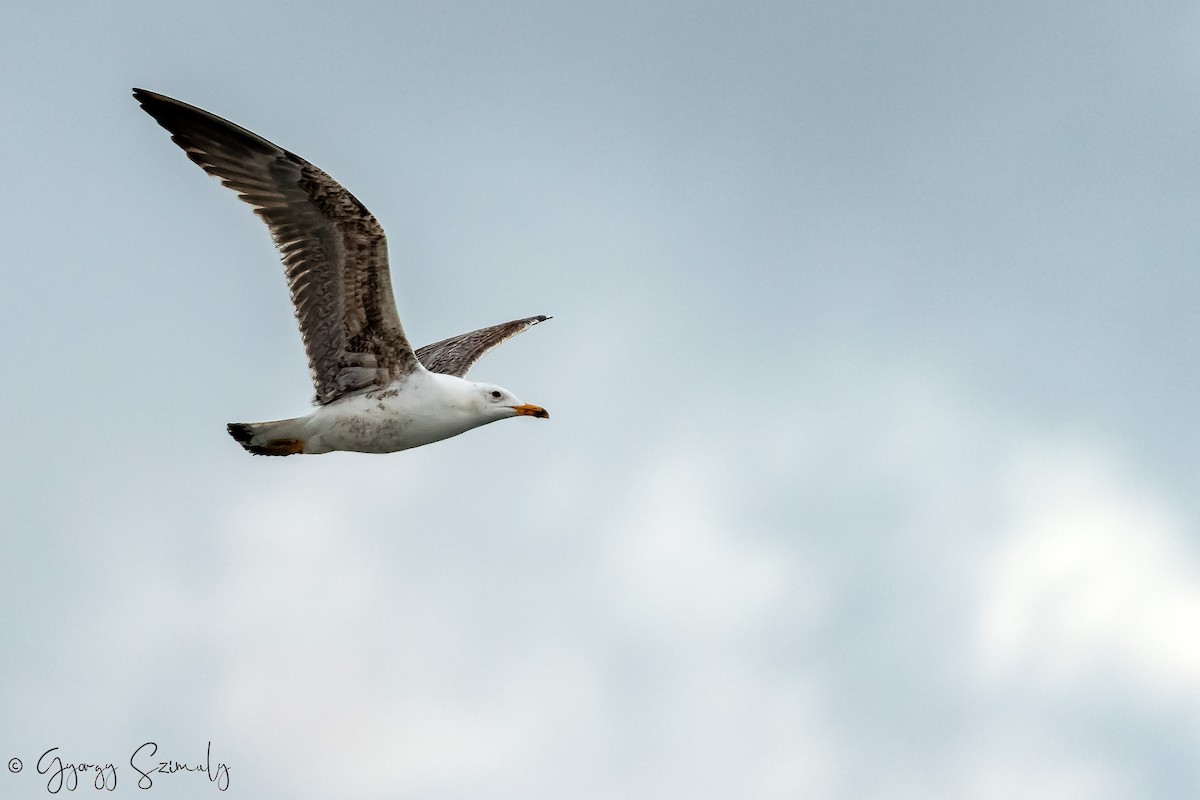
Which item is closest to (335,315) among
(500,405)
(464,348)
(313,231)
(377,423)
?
(313,231)

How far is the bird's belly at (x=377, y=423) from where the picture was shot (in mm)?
17422

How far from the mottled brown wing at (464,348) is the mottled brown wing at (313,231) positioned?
3417 mm

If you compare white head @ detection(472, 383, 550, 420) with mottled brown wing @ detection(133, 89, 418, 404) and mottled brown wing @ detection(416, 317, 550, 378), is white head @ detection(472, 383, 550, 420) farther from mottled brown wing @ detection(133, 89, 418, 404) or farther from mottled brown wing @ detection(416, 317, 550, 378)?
mottled brown wing @ detection(416, 317, 550, 378)

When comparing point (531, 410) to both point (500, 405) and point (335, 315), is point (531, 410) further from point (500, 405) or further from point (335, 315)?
point (335, 315)

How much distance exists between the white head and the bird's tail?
200 centimetres

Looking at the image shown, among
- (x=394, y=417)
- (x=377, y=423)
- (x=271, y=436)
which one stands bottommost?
(x=271, y=436)

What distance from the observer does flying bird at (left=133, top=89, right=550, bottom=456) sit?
16766 millimetres

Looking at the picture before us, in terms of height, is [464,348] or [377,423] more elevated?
[464,348]

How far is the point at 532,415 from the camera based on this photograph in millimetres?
17906

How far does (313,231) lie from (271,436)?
238 cm

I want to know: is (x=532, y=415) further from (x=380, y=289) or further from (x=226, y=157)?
(x=226, y=157)

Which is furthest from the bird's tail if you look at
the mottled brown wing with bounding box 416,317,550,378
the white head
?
the mottled brown wing with bounding box 416,317,550,378

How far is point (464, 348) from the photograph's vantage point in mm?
22250

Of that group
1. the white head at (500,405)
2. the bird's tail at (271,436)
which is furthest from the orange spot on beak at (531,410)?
the bird's tail at (271,436)
